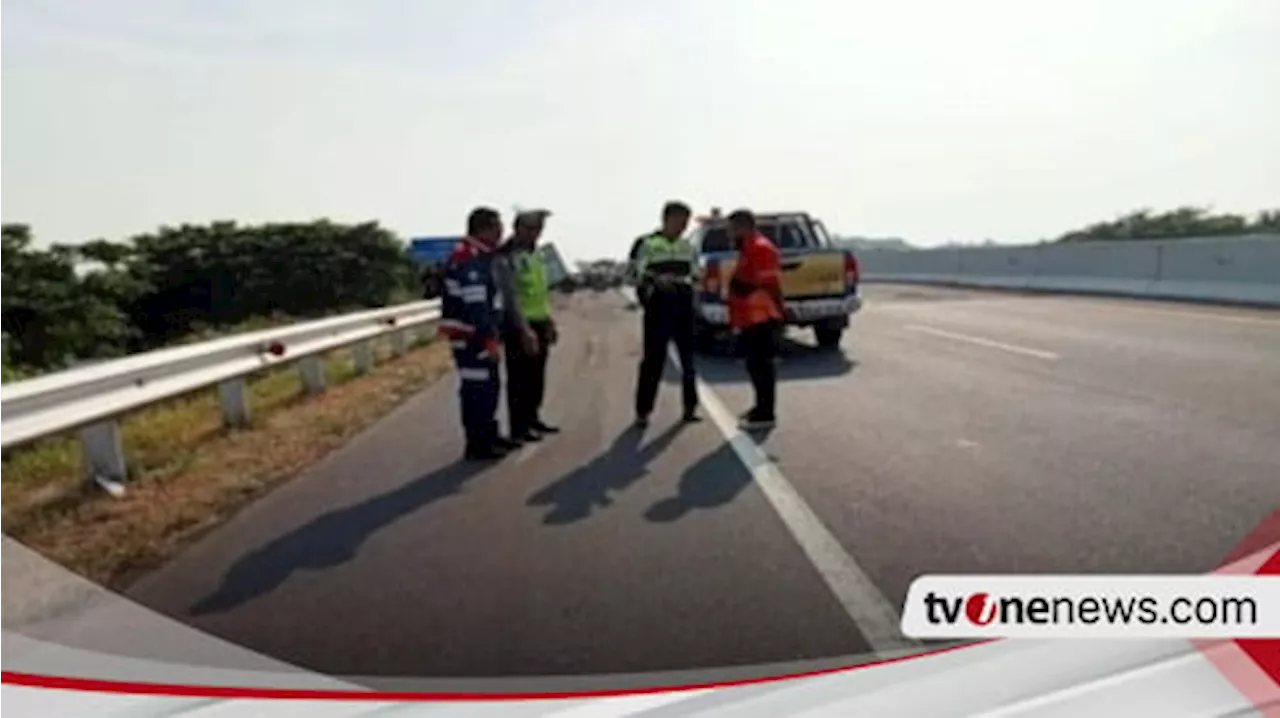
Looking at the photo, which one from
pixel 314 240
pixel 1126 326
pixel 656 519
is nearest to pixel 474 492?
pixel 656 519

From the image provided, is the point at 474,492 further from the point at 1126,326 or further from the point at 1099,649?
the point at 1126,326

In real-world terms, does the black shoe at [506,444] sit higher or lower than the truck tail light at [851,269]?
lower

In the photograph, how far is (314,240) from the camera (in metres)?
2.10

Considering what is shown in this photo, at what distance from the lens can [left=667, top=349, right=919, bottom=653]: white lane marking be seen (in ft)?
7.68

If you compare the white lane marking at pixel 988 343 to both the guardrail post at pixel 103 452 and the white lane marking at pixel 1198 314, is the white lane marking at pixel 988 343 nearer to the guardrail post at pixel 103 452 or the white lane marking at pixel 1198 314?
the white lane marking at pixel 1198 314

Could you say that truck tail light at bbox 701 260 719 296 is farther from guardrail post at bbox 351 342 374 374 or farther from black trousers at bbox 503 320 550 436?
guardrail post at bbox 351 342 374 374

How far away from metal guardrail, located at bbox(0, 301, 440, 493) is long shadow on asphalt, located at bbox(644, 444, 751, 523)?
4.36 ft

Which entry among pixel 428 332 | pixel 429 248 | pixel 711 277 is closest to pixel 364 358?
pixel 428 332

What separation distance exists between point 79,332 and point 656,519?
2.56 m

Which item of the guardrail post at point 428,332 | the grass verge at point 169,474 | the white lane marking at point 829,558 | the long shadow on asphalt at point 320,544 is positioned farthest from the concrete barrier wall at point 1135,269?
the long shadow on asphalt at point 320,544

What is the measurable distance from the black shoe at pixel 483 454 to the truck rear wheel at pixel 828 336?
17.9ft

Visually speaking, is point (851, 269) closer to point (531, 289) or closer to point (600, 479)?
point (531, 289)

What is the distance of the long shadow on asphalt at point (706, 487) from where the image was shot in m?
4.23

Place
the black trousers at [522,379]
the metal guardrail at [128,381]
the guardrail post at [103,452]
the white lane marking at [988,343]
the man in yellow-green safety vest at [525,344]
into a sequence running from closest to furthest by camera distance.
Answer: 1. the metal guardrail at [128,381]
2. the guardrail post at [103,452]
3. the man in yellow-green safety vest at [525,344]
4. the black trousers at [522,379]
5. the white lane marking at [988,343]
